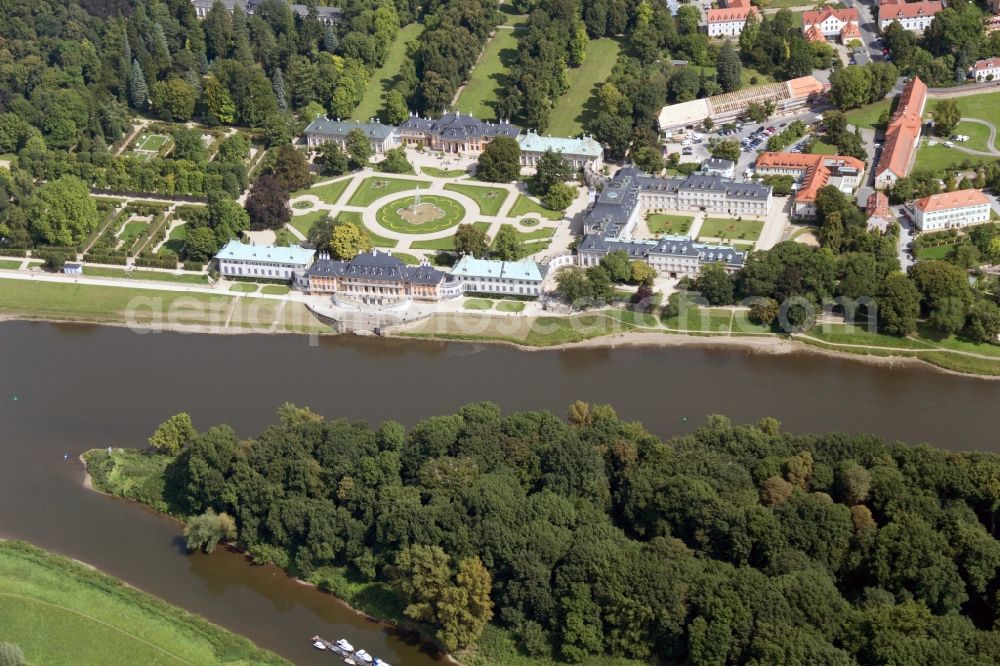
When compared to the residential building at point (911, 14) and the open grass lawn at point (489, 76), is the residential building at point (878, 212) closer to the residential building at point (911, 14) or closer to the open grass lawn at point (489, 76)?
the residential building at point (911, 14)

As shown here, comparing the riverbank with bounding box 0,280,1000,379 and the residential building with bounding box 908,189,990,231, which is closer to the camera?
the riverbank with bounding box 0,280,1000,379

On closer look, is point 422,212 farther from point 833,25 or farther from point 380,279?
point 833,25

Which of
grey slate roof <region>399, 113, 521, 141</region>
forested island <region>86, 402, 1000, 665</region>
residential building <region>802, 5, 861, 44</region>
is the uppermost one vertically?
residential building <region>802, 5, 861, 44</region>

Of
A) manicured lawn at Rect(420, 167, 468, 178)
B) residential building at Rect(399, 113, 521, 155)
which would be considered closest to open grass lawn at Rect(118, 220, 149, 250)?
manicured lawn at Rect(420, 167, 468, 178)

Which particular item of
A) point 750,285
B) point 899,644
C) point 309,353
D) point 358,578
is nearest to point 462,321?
point 309,353

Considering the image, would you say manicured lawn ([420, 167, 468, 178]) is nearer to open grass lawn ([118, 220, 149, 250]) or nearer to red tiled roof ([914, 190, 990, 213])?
open grass lawn ([118, 220, 149, 250])

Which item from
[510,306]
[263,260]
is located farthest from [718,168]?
[263,260]

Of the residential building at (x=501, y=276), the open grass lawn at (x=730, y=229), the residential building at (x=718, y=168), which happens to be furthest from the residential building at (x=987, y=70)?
the residential building at (x=501, y=276)

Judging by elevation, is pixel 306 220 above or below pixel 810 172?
below
